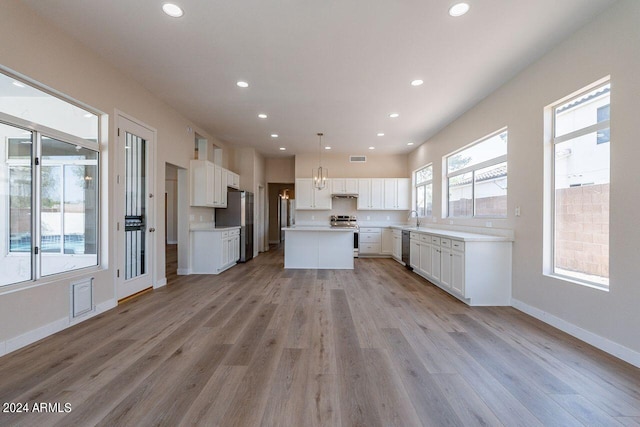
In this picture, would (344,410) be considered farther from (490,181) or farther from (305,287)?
(490,181)

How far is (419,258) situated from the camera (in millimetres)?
5395

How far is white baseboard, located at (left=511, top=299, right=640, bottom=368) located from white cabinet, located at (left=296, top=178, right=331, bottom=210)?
17.7 ft

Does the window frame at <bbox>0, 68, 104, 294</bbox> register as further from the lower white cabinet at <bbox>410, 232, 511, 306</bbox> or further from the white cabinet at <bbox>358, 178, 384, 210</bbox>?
the white cabinet at <bbox>358, 178, 384, 210</bbox>

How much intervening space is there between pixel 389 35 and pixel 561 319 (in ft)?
11.3

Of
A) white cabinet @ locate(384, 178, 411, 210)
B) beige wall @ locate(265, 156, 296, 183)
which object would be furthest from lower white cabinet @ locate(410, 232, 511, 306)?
beige wall @ locate(265, 156, 296, 183)

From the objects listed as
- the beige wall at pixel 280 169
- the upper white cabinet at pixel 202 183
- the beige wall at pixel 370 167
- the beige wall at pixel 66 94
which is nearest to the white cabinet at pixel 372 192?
the beige wall at pixel 370 167

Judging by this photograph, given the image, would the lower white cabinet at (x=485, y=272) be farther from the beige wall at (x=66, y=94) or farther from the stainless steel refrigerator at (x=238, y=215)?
the stainless steel refrigerator at (x=238, y=215)

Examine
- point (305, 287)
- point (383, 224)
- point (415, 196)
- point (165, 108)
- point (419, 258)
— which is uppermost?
point (165, 108)

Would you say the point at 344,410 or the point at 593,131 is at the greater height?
the point at 593,131

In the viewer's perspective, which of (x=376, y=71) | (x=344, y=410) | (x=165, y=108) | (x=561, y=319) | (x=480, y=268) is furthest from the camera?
(x=165, y=108)

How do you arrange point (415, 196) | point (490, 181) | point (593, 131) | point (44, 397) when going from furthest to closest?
point (415, 196)
point (490, 181)
point (593, 131)
point (44, 397)

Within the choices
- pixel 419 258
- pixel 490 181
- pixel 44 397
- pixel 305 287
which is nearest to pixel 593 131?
pixel 490 181

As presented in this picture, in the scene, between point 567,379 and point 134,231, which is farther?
point 134,231

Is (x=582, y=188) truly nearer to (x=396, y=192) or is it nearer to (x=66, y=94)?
(x=396, y=192)
